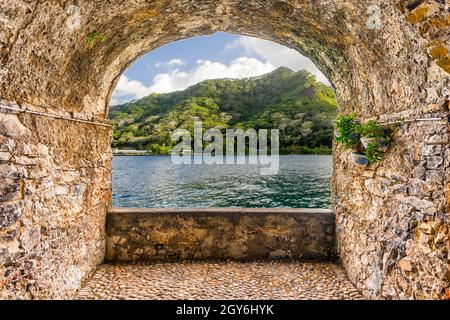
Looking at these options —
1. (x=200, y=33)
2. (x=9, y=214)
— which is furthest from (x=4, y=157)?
(x=200, y=33)

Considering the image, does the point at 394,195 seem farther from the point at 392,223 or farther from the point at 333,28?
the point at 333,28

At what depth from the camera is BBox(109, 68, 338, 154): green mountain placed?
63.2 meters

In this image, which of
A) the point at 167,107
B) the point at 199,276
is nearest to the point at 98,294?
the point at 199,276

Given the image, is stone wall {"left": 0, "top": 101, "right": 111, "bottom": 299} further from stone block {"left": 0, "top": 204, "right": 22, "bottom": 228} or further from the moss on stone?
the moss on stone

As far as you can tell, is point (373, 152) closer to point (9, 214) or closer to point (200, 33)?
point (200, 33)

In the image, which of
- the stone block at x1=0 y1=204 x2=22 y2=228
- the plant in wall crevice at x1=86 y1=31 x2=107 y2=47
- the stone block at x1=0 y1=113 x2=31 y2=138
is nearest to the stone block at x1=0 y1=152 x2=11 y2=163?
the stone block at x1=0 y1=113 x2=31 y2=138

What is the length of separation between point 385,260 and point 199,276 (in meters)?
2.60

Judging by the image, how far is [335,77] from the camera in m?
4.73

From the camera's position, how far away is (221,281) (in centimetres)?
441

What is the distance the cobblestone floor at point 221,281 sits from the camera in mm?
4027

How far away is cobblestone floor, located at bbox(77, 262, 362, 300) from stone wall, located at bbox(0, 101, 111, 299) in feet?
1.43

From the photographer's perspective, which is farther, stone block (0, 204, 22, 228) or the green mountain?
the green mountain

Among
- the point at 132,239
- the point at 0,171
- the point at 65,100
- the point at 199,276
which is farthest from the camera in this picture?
the point at 132,239
